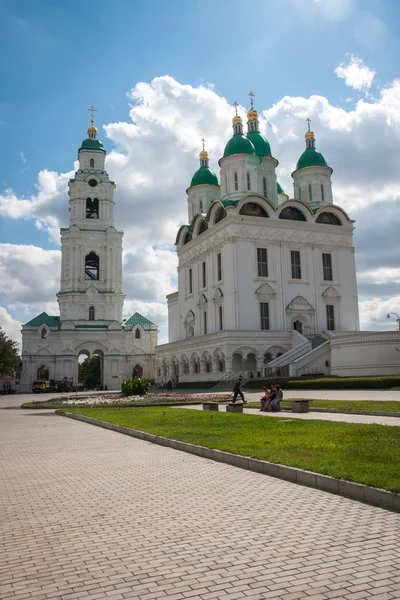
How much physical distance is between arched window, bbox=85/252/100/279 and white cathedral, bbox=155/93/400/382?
19065 millimetres

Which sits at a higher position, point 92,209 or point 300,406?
point 92,209

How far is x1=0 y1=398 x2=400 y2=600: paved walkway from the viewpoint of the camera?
15.4 feet

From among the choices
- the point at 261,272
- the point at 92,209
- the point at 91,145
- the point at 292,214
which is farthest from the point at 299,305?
the point at 91,145

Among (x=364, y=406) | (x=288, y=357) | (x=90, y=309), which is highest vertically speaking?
(x=90, y=309)

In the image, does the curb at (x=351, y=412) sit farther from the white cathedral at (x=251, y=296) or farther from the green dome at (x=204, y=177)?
the green dome at (x=204, y=177)

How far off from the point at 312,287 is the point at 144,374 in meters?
29.5

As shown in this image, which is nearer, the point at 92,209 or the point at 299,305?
the point at 299,305

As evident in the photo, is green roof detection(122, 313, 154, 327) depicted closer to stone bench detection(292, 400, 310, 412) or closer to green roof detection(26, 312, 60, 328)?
green roof detection(26, 312, 60, 328)

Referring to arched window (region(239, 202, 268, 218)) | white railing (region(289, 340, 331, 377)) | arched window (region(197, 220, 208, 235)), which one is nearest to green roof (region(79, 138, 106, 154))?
arched window (region(197, 220, 208, 235))

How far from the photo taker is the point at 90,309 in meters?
74.1

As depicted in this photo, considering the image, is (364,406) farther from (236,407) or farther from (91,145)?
(91,145)

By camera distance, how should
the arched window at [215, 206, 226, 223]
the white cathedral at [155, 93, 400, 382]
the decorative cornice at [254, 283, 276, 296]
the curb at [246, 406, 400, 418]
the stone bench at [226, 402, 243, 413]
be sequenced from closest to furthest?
the curb at [246, 406, 400, 418] < the stone bench at [226, 402, 243, 413] < the white cathedral at [155, 93, 400, 382] < the decorative cornice at [254, 283, 276, 296] < the arched window at [215, 206, 226, 223]

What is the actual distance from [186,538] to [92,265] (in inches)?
2901

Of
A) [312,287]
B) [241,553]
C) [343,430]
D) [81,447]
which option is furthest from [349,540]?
[312,287]
